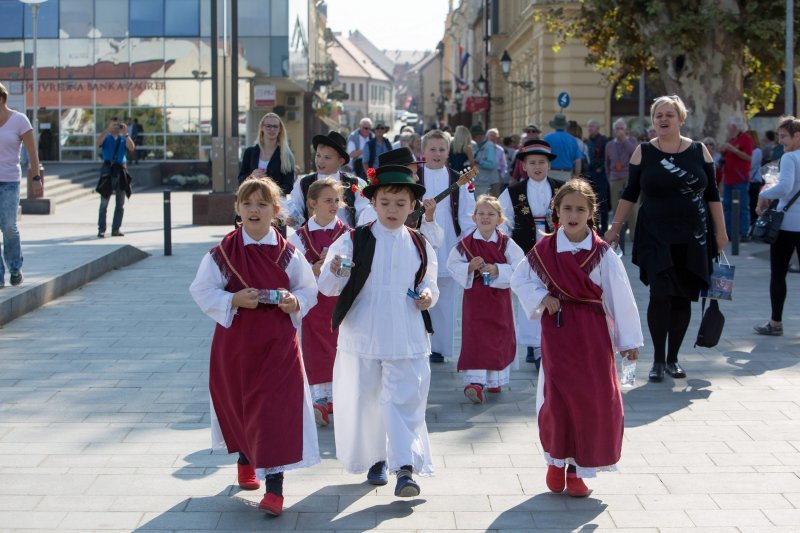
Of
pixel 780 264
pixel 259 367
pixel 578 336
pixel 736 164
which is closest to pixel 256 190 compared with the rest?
pixel 259 367

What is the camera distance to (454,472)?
6.07 metres

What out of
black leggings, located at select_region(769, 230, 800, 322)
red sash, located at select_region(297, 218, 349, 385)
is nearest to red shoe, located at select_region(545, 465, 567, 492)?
red sash, located at select_region(297, 218, 349, 385)

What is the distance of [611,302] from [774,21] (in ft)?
54.3

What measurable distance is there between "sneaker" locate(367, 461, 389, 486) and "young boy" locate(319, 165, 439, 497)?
6 centimetres

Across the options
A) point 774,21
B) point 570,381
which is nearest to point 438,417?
point 570,381

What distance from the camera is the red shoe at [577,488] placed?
5.61m

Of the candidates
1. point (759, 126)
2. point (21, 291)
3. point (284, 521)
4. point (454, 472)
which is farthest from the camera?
point (759, 126)

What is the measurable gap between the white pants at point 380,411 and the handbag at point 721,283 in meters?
3.34

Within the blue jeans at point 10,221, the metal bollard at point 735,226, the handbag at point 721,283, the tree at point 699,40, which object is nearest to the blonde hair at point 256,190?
the handbag at point 721,283

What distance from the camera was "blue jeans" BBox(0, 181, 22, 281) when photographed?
11.2m

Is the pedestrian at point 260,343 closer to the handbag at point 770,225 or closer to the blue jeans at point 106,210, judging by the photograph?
the handbag at point 770,225

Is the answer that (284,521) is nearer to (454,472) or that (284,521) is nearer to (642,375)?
(454,472)

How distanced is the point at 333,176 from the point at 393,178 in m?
2.58

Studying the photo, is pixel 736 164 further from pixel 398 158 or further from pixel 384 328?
pixel 384 328
